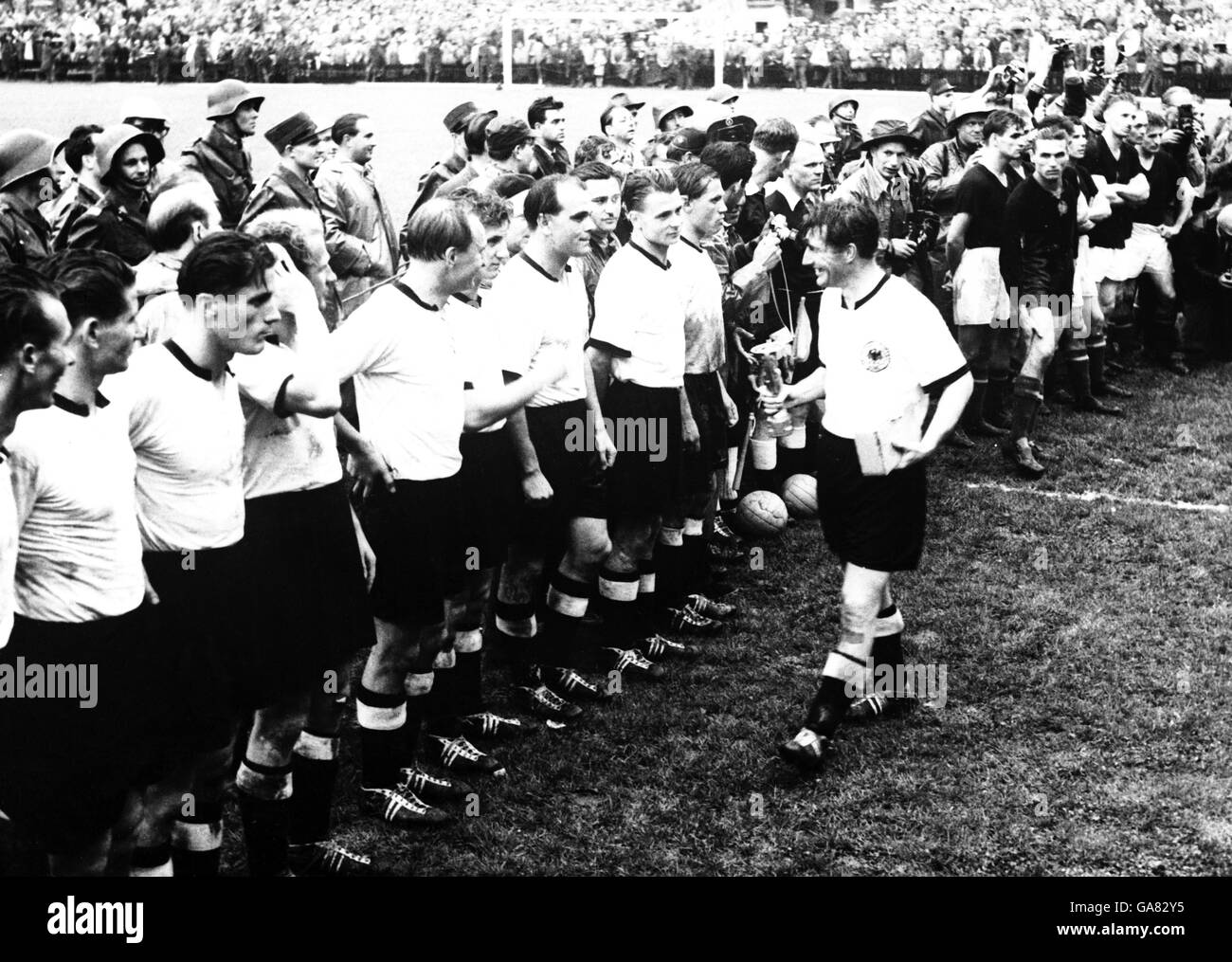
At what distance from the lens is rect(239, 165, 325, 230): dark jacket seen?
661cm

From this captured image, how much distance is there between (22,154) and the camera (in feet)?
20.6

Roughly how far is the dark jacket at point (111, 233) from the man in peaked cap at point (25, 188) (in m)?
0.14

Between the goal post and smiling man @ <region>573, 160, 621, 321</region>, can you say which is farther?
the goal post

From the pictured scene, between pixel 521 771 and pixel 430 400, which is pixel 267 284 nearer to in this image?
pixel 430 400

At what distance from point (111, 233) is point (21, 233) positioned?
0.38 m

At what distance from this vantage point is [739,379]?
25.1 ft

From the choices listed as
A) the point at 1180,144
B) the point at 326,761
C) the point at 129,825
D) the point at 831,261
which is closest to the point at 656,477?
the point at 831,261

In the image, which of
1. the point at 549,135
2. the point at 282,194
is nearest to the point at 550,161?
the point at 549,135

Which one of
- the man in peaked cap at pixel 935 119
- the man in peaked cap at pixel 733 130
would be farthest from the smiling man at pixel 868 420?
the man in peaked cap at pixel 935 119

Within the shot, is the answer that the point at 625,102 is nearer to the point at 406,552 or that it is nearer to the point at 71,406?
the point at 406,552

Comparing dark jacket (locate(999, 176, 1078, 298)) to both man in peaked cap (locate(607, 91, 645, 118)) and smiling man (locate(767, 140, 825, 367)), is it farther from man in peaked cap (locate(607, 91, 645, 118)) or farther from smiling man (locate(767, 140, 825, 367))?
man in peaked cap (locate(607, 91, 645, 118))

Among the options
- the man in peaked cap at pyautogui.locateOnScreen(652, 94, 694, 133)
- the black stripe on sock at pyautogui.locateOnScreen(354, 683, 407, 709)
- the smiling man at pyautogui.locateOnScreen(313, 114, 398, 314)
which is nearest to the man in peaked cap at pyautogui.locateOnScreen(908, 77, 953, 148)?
the man in peaked cap at pyautogui.locateOnScreen(652, 94, 694, 133)

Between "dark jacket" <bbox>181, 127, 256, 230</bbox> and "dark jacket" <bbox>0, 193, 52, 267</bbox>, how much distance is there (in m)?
1.33

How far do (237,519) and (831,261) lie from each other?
8.10 ft
